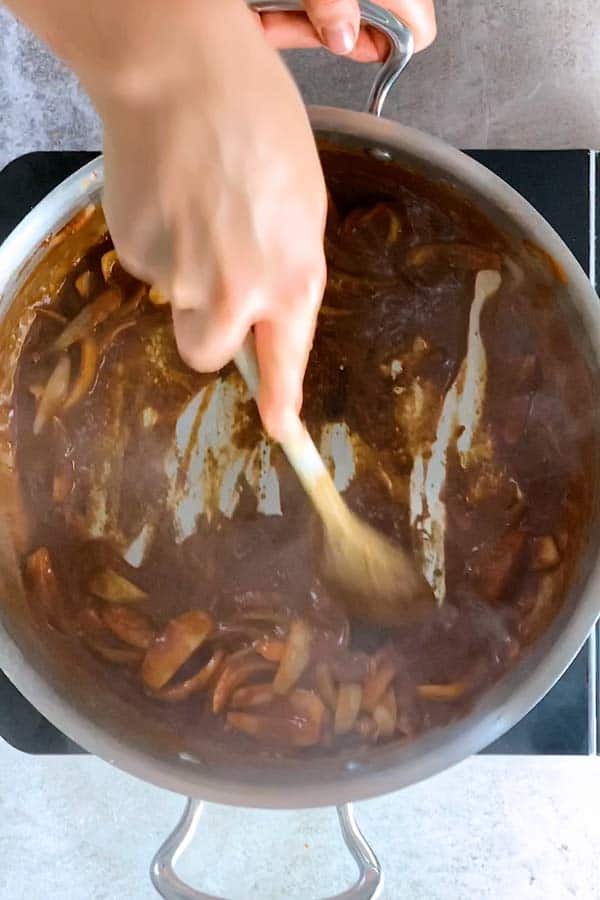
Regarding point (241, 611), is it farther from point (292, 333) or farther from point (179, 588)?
point (292, 333)

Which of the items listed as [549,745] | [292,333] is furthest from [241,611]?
[292,333]

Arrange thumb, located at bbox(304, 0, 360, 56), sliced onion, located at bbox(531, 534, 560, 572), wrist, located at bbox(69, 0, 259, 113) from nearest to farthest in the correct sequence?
wrist, located at bbox(69, 0, 259, 113) < thumb, located at bbox(304, 0, 360, 56) < sliced onion, located at bbox(531, 534, 560, 572)

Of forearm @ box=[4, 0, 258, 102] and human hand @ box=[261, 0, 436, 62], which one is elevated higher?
forearm @ box=[4, 0, 258, 102]

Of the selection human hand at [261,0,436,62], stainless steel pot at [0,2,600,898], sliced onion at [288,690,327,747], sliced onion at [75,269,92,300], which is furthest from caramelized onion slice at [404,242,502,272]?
sliced onion at [288,690,327,747]

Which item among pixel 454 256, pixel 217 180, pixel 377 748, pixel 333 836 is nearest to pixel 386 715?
pixel 377 748

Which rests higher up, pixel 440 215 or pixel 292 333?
pixel 292 333

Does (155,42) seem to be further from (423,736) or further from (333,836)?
(333,836)

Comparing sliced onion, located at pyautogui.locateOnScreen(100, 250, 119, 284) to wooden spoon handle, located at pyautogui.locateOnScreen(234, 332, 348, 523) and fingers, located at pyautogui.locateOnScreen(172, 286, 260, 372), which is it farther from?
fingers, located at pyautogui.locateOnScreen(172, 286, 260, 372)
